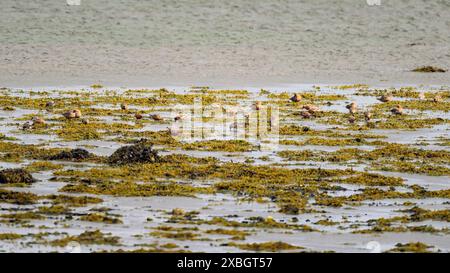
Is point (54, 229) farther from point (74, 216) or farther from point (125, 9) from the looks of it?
point (125, 9)

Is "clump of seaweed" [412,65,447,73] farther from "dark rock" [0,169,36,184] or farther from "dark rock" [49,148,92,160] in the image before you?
"dark rock" [0,169,36,184]

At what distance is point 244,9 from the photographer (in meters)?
39.8

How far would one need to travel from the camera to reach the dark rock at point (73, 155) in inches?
554

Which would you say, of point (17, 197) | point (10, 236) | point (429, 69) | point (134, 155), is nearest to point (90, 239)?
point (10, 236)

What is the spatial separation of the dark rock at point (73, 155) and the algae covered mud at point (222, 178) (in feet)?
0.07

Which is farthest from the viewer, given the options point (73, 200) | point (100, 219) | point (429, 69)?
point (429, 69)

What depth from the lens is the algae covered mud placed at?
9938 millimetres

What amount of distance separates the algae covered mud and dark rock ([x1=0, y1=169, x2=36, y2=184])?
1cm

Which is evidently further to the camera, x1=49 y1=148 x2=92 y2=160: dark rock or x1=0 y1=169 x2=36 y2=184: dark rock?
x1=49 y1=148 x2=92 y2=160: dark rock

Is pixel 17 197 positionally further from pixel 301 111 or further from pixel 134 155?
pixel 301 111

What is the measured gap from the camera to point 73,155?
46.2ft

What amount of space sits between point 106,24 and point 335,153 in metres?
22.6

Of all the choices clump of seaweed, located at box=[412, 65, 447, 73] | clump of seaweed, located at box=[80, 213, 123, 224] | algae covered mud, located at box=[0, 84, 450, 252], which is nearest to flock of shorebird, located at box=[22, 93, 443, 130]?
algae covered mud, located at box=[0, 84, 450, 252]

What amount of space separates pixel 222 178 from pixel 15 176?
2.72 metres
